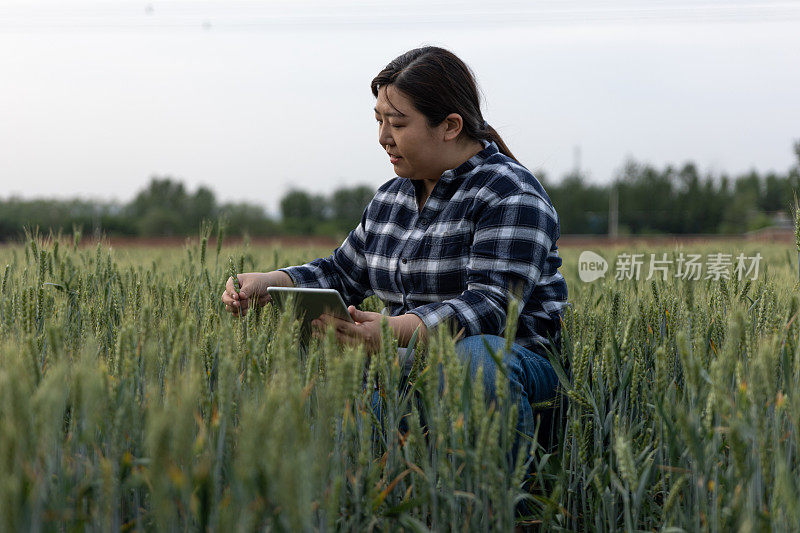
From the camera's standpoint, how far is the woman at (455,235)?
1608 millimetres

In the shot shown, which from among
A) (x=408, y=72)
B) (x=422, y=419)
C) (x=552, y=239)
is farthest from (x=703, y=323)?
(x=408, y=72)

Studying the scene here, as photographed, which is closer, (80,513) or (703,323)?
(80,513)

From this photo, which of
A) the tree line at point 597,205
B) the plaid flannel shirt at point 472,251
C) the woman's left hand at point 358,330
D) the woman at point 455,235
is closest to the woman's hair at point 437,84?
the woman at point 455,235

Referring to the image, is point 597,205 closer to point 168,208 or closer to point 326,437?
point 168,208

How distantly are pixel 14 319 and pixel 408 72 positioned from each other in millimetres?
1137

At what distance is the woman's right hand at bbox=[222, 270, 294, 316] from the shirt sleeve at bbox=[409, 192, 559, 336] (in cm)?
51

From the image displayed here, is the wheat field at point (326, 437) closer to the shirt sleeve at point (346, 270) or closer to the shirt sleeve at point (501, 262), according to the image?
the shirt sleeve at point (501, 262)

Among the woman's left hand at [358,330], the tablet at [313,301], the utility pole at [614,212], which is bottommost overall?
the woman's left hand at [358,330]

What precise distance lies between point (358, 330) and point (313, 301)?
0.42ft

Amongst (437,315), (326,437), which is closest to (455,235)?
(437,315)

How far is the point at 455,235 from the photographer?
180cm

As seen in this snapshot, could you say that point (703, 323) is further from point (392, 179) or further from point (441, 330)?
point (392, 179)

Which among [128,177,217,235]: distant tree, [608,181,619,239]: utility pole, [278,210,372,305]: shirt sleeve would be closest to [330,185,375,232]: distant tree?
[128,177,217,235]: distant tree

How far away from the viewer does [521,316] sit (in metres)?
1.76
